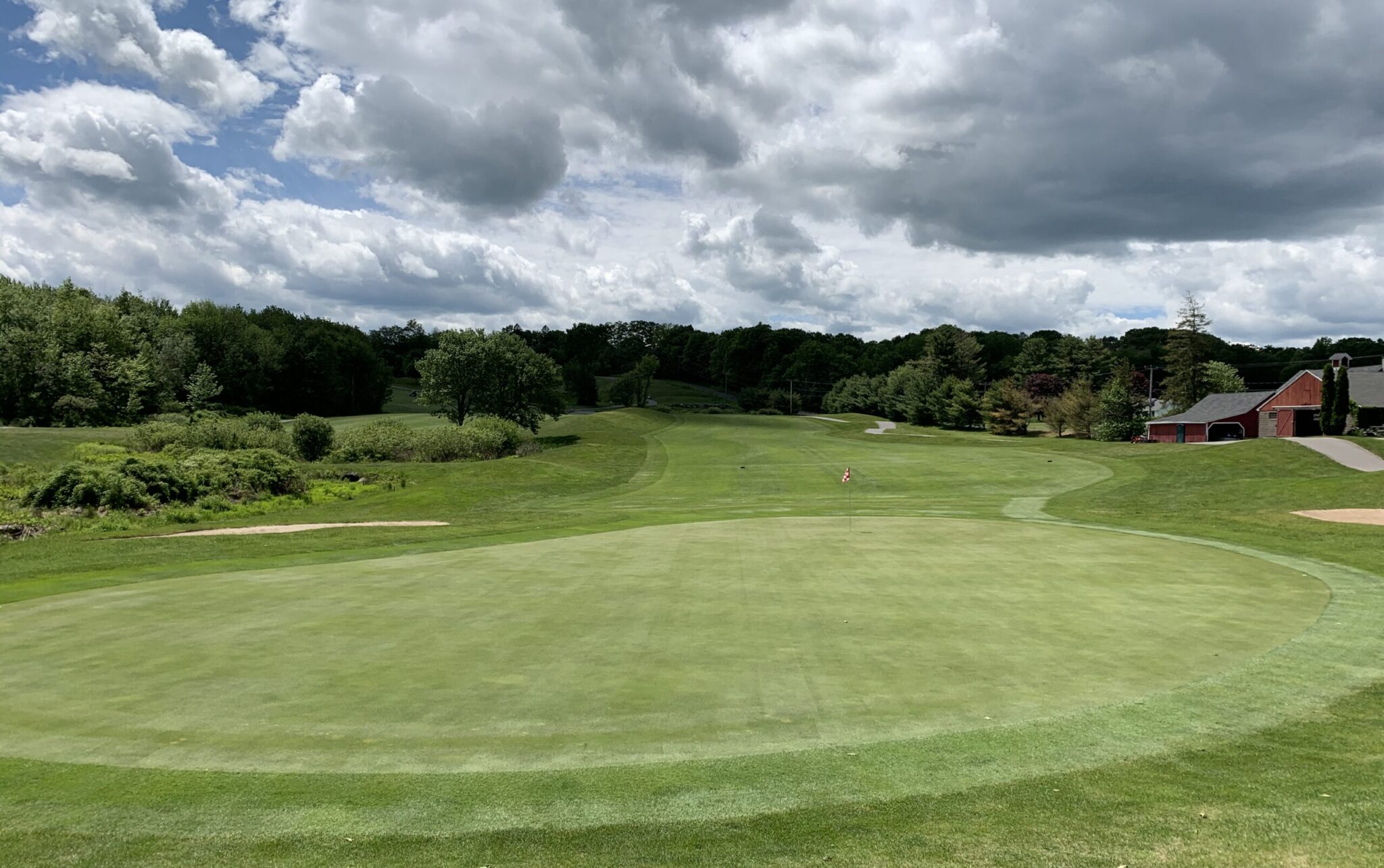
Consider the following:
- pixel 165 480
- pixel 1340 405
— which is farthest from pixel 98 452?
pixel 1340 405

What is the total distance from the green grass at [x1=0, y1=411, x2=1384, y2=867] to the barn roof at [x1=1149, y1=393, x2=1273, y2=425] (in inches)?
2592

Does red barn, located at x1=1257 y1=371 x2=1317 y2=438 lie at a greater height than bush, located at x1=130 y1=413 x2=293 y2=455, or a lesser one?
greater

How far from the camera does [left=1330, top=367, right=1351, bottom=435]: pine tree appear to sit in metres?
61.5

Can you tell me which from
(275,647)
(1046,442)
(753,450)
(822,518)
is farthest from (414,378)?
(275,647)

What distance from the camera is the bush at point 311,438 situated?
52625 mm

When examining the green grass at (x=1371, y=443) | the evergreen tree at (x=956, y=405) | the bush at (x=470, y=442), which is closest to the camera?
the green grass at (x=1371, y=443)

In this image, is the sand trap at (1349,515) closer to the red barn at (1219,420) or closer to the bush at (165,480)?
the bush at (165,480)

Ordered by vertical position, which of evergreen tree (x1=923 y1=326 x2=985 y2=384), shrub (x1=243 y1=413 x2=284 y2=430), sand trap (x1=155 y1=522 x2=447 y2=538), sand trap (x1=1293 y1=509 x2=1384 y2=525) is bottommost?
sand trap (x1=155 y1=522 x2=447 y2=538)

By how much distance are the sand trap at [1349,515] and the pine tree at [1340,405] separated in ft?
133

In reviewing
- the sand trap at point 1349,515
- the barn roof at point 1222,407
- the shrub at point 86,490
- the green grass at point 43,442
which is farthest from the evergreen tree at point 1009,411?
the shrub at point 86,490

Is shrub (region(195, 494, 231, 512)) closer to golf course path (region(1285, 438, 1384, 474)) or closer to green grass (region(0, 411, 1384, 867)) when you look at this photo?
green grass (region(0, 411, 1384, 867))

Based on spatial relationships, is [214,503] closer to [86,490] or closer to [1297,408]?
[86,490]

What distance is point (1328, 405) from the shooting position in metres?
62.0

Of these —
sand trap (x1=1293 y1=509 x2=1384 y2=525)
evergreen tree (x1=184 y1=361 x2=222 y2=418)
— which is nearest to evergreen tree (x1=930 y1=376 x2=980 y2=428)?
sand trap (x1=1293 y1=509 x2=1384 y2=525)
